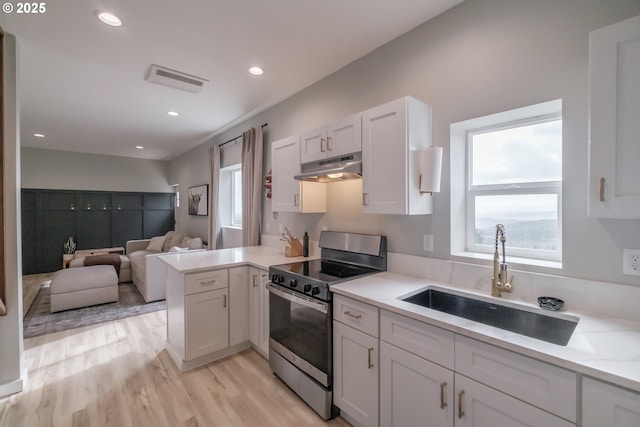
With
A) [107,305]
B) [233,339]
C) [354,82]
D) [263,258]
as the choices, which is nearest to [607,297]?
[354,82]

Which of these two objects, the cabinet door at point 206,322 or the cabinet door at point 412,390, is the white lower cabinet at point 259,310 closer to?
the cabinet door at point 206,322

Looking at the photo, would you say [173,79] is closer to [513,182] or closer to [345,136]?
[345,136]

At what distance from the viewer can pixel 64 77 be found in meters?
2.91

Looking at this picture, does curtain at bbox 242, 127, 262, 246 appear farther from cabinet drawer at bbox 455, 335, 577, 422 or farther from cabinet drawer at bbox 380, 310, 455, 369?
cabinet drawer at bbox 455, 335, 577, 422

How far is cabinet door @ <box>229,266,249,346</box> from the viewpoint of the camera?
2715 millimetres

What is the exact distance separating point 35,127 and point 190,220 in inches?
119

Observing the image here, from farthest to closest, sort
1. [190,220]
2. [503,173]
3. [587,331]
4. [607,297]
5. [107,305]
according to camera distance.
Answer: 1. [190,220]
2. [107,305]
3. [503,173]
4. [607,297]
5. [587,331]

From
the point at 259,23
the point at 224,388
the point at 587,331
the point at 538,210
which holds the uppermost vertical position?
the point at 259,23

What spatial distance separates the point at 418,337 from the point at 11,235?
2989 millimetres

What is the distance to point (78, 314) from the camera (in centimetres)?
385

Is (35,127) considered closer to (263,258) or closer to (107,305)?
(107,305)

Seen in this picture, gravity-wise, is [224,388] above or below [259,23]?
below

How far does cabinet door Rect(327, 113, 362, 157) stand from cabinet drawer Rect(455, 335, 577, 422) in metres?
1.46

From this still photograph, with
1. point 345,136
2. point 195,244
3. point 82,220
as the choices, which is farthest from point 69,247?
point 345,136
